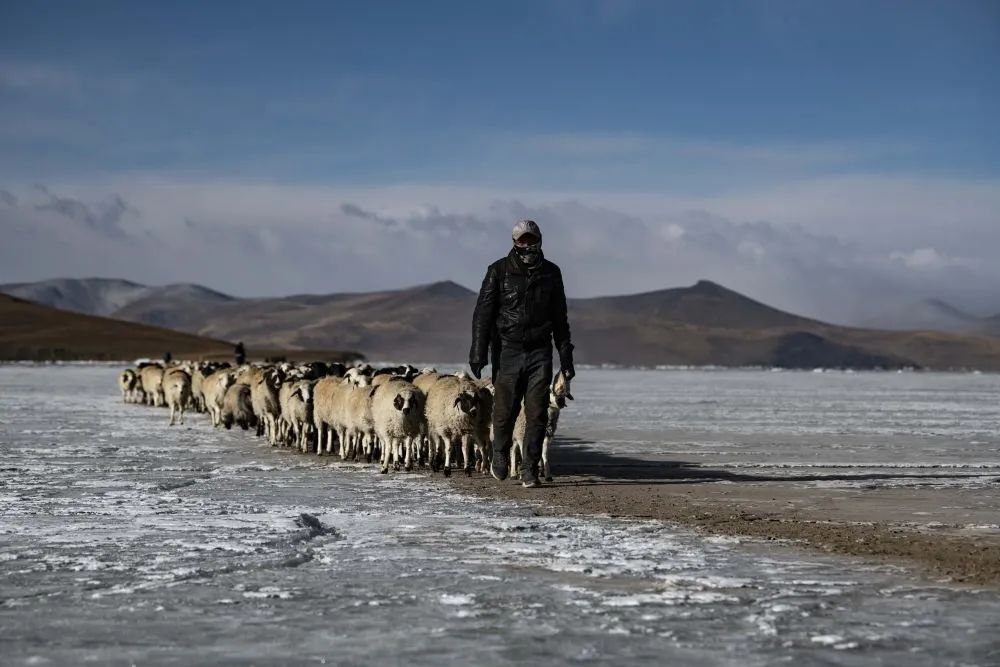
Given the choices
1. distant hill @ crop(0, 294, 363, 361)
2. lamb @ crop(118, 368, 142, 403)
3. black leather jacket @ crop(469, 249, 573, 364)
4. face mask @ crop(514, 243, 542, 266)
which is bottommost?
lamb @ crop(118, 368, 142, 403)

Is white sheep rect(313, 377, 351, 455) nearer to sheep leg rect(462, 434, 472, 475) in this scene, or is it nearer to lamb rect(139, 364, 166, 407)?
sheep leg rect(462, 434, 472, 475)

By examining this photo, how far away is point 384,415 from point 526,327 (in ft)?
10.6

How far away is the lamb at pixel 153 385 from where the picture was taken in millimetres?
30358

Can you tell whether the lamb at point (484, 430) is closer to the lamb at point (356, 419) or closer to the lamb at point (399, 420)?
the lamb at point (399, 420)

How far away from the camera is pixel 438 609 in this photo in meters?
5.89

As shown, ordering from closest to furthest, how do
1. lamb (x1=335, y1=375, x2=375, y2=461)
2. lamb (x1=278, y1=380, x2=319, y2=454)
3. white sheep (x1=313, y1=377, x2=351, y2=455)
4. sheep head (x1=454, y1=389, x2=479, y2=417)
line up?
1. sheep head (x1=454, y1=389, x2=479, y2=417)
2. lamb (x1=335, y1=375, x2=375, y2=461)
3. white sheep (x1=313, y1=377, x2=351, y2=455)
4. lamb (x1=278, y1=380, x2=319, y2=454)

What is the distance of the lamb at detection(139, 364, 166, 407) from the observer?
30.4 meters

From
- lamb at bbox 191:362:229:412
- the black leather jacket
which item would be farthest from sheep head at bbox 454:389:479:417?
lamb at bbox 191:362:229:412

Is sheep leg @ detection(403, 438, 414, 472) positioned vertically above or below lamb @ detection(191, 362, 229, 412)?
below

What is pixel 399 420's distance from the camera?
13984 mm

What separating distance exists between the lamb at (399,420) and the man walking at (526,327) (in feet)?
7.69

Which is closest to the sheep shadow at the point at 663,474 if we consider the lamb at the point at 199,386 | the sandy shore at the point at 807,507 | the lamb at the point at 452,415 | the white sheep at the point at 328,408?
the sandy shore at the point at 807,507

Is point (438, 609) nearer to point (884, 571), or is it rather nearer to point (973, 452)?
point (884, 571)

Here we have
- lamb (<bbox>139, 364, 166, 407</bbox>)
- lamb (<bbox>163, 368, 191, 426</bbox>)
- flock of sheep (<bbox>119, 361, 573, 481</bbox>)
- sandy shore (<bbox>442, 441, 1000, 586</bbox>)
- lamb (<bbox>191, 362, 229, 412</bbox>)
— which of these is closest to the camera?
sandy shore (<bbox>442, 441, 1000, 586</bbox>)
